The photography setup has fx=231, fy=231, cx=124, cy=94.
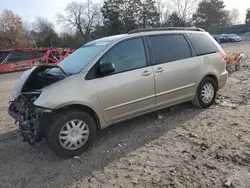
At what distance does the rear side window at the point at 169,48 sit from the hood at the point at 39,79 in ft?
5.71

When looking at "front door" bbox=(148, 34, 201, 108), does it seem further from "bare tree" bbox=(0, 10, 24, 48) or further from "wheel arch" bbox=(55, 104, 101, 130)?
"bare tree" bbox=(0, 10, 24, 48)

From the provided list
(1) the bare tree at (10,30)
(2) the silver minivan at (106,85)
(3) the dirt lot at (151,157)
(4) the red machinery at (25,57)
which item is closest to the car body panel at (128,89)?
(2) the silver minivan at (106,85)

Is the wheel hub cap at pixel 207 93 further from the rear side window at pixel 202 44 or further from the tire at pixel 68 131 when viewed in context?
the tire at pixel 68 131

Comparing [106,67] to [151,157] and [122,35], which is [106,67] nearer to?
[122,35]

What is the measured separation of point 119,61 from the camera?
389cm

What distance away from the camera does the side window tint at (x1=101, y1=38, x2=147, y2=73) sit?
3844 millimetres

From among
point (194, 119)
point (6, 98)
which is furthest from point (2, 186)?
point (6, 98)

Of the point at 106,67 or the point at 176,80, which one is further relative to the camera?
the point at 176,80

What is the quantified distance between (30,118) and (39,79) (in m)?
0.69

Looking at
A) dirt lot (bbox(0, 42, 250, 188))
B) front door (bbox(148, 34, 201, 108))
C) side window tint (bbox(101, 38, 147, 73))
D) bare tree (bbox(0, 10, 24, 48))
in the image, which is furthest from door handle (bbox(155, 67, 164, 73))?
bare tree (bbox(0, 10, 24, 48))

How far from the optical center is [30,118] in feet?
11.3

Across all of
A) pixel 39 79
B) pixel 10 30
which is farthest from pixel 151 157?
pixel 10 30

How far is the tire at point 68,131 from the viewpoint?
334 cm

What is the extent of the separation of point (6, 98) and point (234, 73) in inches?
336
